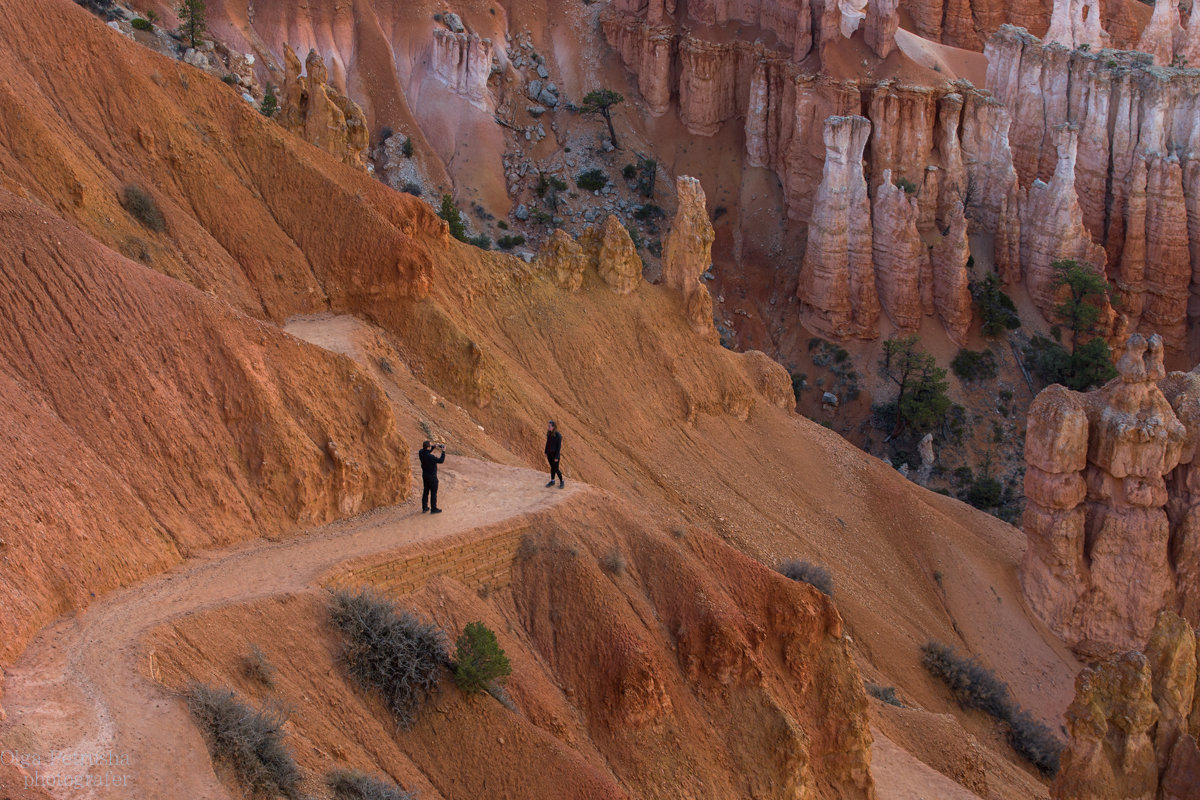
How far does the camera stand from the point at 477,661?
16.1 metres

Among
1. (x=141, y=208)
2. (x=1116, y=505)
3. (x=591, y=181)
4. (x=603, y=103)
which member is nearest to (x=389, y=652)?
(x=141, y=208)

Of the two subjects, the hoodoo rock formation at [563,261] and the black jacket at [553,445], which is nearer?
the black jacket at [553,445]

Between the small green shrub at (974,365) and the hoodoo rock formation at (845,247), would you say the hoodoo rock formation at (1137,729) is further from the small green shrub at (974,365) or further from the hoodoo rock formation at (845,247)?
the hoodoo rock formation at (845,247)

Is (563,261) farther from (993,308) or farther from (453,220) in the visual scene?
(993,308)

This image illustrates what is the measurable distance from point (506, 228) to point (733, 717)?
44.8 m

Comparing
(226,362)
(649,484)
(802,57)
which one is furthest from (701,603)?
(802,57)

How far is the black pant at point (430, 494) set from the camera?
1872 cm

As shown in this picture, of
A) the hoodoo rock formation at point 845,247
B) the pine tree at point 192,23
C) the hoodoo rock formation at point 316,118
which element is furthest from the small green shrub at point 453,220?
the hoodoo rock formation at point 845,247

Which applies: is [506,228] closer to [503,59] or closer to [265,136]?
[503,59]

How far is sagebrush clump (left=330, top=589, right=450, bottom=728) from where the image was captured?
15406 millimetres

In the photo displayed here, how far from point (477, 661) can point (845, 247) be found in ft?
144

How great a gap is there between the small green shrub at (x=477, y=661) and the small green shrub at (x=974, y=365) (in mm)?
41728

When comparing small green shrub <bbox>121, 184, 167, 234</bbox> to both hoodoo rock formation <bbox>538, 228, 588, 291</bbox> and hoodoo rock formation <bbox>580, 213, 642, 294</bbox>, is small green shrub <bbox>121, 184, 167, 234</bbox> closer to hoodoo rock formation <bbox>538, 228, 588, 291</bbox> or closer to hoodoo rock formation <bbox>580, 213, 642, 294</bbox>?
hoodoo rock formation <bbox>538, 228, 588, 291</bbox>

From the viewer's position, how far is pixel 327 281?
1152 inches
